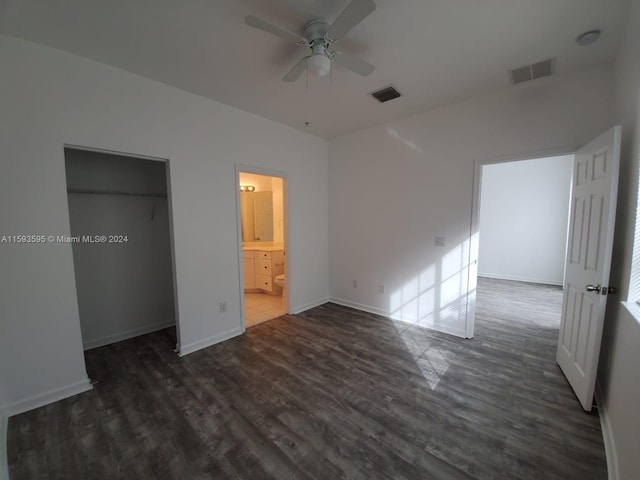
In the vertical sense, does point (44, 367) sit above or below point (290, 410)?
above

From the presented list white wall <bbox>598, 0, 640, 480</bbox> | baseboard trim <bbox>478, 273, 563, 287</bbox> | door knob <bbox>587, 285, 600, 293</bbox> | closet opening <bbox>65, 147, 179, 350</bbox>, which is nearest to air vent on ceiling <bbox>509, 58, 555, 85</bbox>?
white wall <bbox>598, 0, 640, 480</bbox>

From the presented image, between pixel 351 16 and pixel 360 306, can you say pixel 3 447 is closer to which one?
pixel 351 16

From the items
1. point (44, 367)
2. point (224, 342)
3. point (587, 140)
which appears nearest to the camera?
point (44, 367)

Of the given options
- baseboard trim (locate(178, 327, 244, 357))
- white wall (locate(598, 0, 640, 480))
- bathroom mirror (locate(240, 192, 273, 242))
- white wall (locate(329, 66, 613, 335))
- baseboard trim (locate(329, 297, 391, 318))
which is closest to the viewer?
white wall (locate(598, 0, 640, 480))

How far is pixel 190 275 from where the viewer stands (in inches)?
109

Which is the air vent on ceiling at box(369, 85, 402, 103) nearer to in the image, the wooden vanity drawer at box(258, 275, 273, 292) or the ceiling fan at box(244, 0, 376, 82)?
the ceiling fan at box(244, 0, 376, 82)

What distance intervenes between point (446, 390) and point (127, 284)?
3.79 metres

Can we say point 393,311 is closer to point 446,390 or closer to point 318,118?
point 446,390

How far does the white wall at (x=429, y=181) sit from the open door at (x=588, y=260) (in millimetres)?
503

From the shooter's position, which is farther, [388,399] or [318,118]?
[318,118]

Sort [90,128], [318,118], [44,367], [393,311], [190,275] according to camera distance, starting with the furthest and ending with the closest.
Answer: [393,311]
[318,118]
[190,275]
[90,128]
[44,367]

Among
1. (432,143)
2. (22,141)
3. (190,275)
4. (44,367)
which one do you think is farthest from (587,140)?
(44,367)

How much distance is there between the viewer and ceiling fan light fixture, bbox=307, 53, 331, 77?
173cm

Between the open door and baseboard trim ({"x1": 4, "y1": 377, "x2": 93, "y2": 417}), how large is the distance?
4092 millimetres
